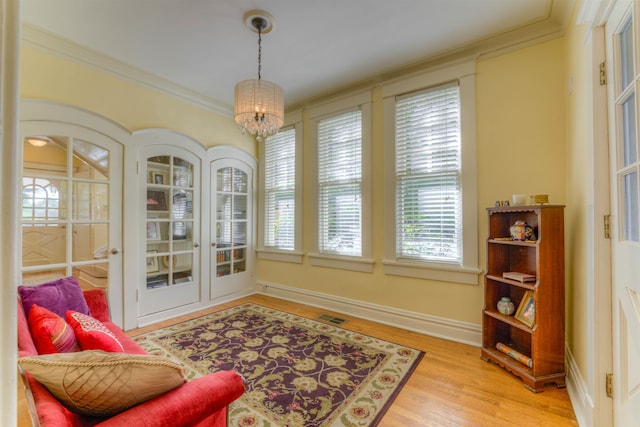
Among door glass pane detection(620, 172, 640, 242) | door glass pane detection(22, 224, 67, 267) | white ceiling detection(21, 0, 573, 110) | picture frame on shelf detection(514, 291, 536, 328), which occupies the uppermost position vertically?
white ceiling detection(21, 0, 573, 110)

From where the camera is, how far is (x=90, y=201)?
115 inches

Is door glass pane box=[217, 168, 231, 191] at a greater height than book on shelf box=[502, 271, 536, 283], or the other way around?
door glass pane box=[217, 168, 231, 191]

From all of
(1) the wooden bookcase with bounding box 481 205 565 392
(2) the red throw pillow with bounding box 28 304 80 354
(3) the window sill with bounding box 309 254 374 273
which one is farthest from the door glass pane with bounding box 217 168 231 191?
(1) the wooden bookcase with bounding box 481 205 565 392

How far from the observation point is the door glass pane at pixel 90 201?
2830mm

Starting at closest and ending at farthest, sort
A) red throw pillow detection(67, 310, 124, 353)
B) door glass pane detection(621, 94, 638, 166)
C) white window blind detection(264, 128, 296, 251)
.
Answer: red throw pillow detection(67, 310, 124, 353) < door glass pane detection(621, 94, 638, 166) < white window blind detection(264, 128, 296, 251)

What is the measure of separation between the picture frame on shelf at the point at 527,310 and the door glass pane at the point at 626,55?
1541mm

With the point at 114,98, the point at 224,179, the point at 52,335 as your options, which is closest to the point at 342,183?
the point at 224,179

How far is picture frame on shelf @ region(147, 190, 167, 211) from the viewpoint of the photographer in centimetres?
342

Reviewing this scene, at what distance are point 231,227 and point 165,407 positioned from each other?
342 centimetres

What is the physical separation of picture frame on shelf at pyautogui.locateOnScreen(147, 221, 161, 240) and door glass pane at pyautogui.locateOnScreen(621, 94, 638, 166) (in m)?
4.08

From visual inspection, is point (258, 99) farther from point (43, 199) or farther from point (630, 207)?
point (630, 207)

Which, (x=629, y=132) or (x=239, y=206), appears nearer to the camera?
(x=629, y=132)

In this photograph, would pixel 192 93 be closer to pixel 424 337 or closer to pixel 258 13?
pixel 258 13

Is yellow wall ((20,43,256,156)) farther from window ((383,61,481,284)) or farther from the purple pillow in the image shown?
window ((383,61,481,284))
